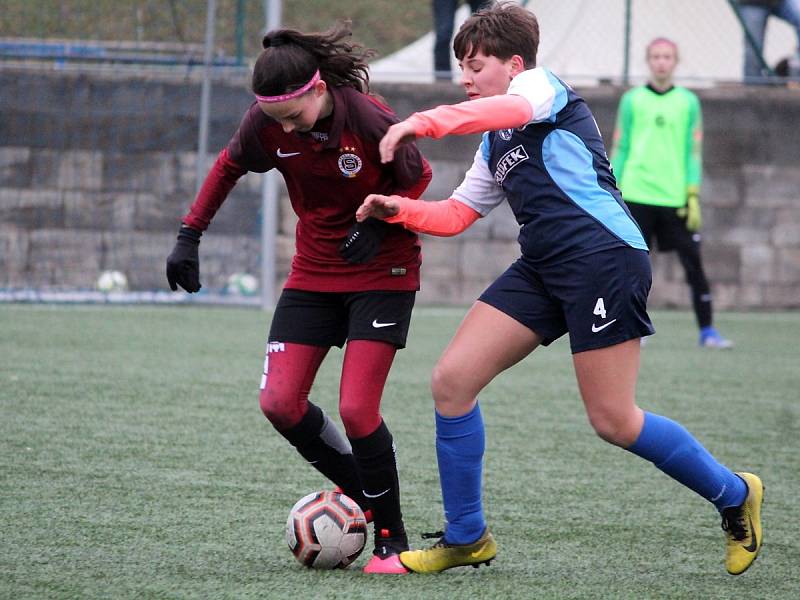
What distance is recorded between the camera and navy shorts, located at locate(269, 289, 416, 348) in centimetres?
384

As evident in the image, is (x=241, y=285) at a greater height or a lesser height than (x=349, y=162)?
lesser

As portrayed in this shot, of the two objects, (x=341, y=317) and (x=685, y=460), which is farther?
(x=341, y=317)

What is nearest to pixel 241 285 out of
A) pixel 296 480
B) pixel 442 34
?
pixel 442 34

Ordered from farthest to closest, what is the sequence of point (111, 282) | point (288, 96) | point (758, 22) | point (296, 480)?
point (758, 22) → point (111, 282) → point (296, 480) → point (288, 96)

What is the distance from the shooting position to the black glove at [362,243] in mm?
3627

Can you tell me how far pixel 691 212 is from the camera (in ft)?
30.6

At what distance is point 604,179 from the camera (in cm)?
372

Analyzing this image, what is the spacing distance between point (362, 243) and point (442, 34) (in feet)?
29.8

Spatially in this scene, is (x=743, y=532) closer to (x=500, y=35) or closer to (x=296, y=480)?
(x=500, y=35)

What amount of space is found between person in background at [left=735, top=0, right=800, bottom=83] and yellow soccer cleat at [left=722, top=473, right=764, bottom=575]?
9420 millimetres

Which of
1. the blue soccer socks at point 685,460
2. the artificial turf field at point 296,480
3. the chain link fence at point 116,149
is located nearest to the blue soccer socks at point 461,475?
the artificial turf field at point 296,480

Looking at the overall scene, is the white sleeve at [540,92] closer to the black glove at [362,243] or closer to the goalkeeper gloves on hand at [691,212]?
the black glove at [362,243]

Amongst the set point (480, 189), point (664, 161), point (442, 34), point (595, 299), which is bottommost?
point (595, 299)

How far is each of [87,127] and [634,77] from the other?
17.0 ft
